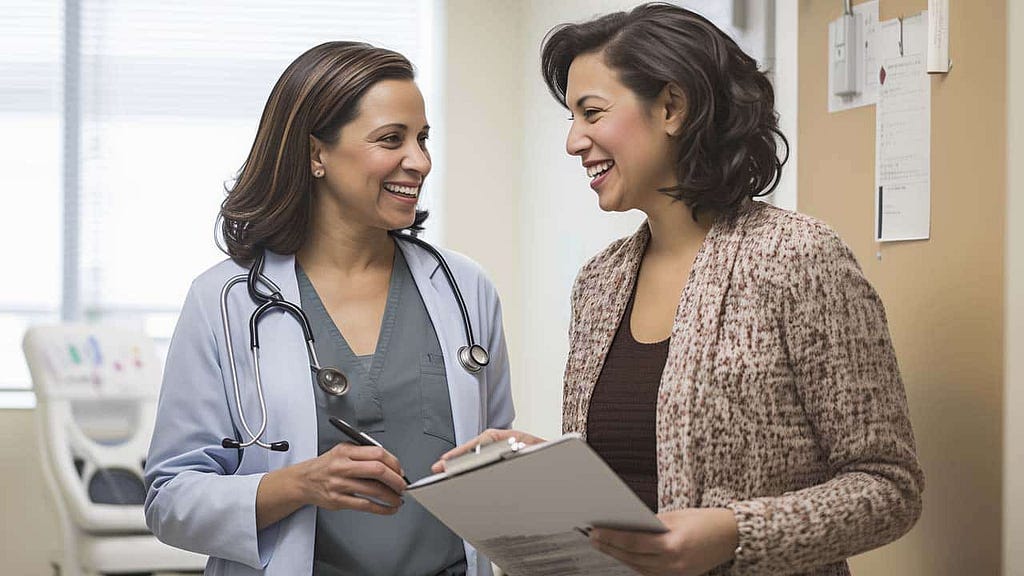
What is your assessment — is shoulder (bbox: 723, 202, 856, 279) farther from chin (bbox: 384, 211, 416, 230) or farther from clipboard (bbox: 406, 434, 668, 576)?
chin (bbox: 384, 211, 416, 230)

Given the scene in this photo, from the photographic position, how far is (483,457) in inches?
39.6

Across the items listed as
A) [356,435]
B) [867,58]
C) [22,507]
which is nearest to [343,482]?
[356,435]

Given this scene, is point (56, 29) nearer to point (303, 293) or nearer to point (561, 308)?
point (561, 308)

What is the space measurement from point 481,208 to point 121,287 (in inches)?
54.7

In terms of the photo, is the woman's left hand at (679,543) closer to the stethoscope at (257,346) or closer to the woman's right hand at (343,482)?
the woman's right hand at (343,482)

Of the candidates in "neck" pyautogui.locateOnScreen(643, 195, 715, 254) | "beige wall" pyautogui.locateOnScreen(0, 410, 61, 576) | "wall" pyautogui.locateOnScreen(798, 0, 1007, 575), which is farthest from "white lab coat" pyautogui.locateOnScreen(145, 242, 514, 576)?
"beige wall" pyautogui.locateOnScreen(0, 410, 61, 576)

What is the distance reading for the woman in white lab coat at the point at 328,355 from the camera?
1294mm

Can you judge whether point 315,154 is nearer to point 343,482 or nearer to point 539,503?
point 343,482

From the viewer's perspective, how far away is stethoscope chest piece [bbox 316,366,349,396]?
130cm

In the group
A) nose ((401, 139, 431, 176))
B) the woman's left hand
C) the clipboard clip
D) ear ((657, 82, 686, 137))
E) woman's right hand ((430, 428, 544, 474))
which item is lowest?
the woman's left hand

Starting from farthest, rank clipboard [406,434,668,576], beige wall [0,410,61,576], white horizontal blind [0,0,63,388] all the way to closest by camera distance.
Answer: white horizontal blind [0,0,63,388] < beige wall [0,410,61,576] < clipboard [406,434,668,576]

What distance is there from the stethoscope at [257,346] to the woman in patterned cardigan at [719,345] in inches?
5.7

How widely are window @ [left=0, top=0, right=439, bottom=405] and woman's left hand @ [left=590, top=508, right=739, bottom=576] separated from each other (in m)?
3.10

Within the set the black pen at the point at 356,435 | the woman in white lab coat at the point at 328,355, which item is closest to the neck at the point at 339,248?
the woman in white lab coat at the point at 328,355
